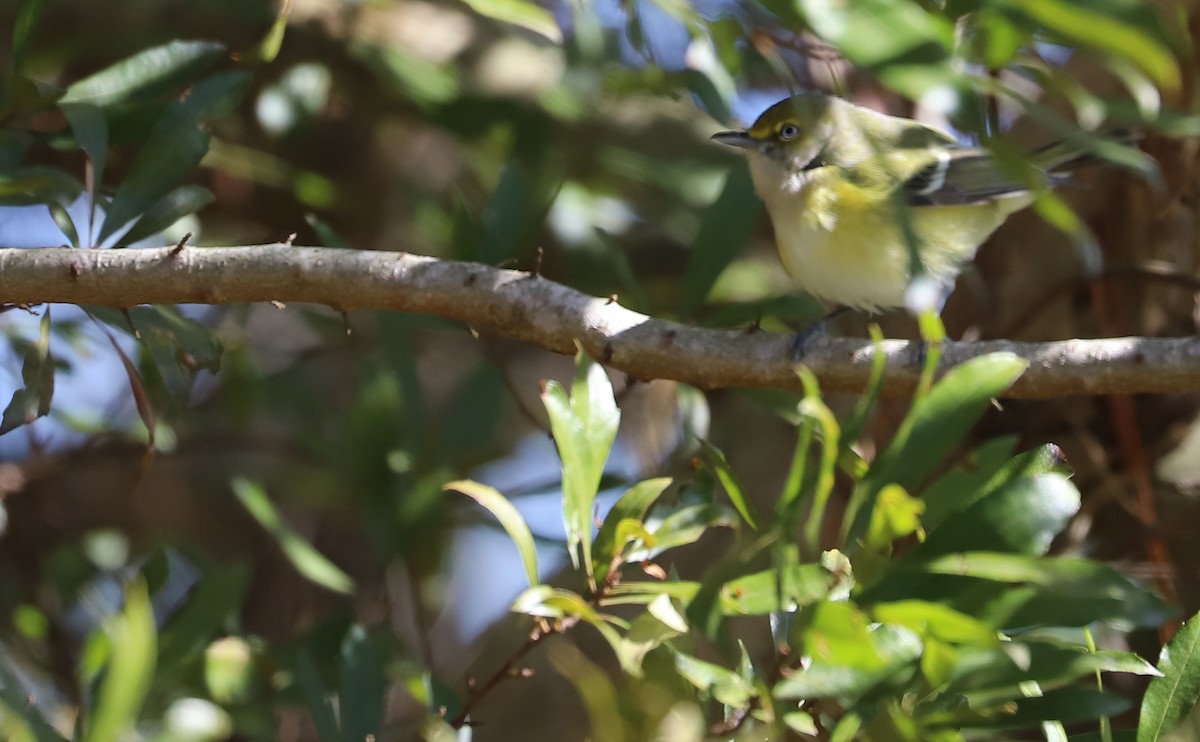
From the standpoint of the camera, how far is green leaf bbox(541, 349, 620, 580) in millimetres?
1349

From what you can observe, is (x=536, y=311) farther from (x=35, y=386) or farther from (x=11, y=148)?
(x=11, y=148)

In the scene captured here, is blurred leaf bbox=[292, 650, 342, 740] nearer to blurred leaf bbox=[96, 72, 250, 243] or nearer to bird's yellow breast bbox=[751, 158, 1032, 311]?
blurred leaf bbox=[96, 72, 250, 243]

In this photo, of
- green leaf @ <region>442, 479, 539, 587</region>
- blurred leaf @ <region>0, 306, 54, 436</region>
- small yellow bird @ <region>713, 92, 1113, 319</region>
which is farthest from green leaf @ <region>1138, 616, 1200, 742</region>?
blurred leaf @ <region>0, 306, 54, 436</region>

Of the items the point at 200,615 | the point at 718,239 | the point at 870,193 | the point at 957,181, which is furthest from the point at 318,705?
the point at 957,181

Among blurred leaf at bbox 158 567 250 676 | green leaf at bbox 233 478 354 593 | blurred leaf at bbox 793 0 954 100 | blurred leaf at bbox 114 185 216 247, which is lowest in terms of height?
green leaf at bbox 233 478 354 593

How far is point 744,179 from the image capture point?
2.39m

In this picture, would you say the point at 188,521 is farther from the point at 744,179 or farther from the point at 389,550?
the point at 744,179

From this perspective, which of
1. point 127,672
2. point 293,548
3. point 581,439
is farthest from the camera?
point 293,548

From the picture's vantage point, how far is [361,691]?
1.78m

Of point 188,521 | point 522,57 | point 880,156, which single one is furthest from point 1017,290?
point 188,521

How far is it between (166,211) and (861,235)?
55.2 inches

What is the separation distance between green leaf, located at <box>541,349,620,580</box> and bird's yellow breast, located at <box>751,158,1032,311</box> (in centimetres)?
122

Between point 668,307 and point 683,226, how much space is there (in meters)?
0.26

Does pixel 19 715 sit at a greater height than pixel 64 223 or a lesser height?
lesser
